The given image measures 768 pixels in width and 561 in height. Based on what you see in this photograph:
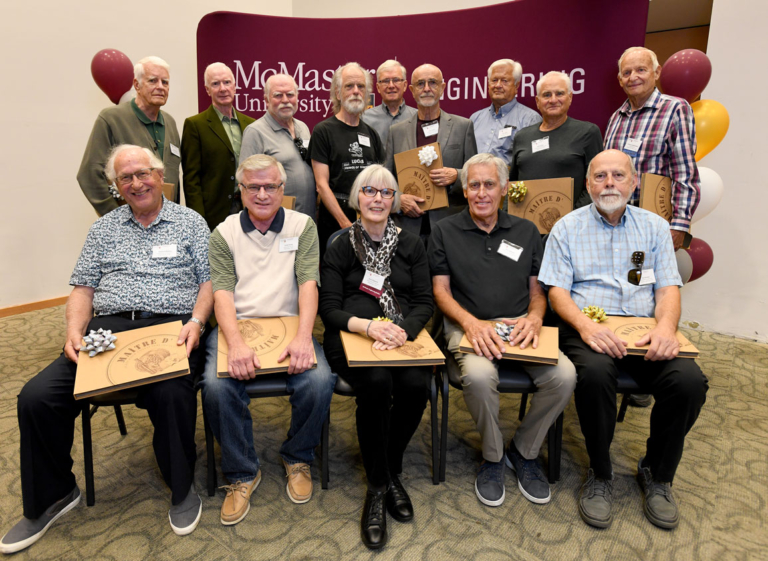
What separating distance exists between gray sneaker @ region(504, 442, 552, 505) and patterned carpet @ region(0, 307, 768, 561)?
0.03m

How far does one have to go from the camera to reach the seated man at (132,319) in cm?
177

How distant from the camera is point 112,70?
3.82 metres

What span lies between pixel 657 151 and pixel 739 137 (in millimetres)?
1770

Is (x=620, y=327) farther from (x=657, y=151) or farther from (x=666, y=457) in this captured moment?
(x=657, y=151)

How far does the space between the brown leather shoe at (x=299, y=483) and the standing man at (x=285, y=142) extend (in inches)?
64.2

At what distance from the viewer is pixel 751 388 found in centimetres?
313

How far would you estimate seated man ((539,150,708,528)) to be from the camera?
74.6 inches

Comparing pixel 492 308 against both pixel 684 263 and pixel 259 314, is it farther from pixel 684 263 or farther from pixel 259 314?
pixel 684 263

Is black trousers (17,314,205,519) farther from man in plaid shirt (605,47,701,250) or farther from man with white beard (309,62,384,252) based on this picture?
man in plaid shirt (605,47,701,250)

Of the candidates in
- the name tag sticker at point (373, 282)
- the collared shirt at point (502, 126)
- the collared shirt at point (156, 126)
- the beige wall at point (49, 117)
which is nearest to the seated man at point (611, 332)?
the name tag sticker at point (373, 282)

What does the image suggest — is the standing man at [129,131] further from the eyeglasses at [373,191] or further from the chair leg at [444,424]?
the chair leg at [444,424]

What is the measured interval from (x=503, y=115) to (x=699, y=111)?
1.44 m

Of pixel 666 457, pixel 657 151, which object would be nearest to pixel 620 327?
pixel 666 457


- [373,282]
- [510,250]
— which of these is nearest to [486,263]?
[510,250]
